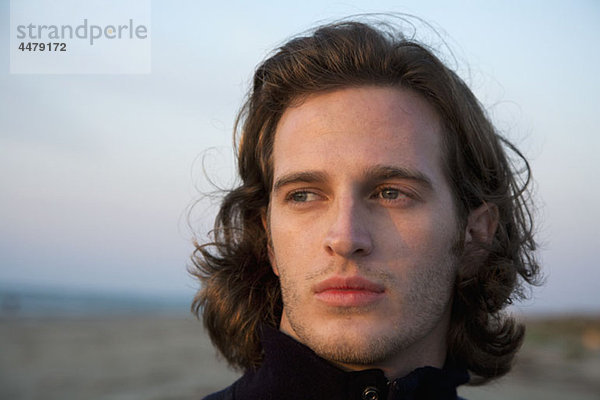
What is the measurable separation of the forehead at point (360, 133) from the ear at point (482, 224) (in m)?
0.51

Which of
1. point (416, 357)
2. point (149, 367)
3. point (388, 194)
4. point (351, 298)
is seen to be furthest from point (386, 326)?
point (149, 367)

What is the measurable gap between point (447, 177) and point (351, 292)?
93 cm

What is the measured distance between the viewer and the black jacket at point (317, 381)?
2338 mm

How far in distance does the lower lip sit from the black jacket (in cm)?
27

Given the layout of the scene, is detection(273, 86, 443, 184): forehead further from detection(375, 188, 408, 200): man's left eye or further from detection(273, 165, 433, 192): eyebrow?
detection(375, 188, 408, 200): man's left eye

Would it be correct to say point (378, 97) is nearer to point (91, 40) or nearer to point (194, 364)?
point (91, 40)

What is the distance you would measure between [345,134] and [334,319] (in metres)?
0.90

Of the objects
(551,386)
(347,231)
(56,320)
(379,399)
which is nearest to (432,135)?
(347,231)

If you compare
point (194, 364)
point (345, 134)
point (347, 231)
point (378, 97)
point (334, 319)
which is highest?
point (378, 97)

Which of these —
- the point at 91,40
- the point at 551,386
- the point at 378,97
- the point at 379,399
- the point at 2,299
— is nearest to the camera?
the point at 379,399

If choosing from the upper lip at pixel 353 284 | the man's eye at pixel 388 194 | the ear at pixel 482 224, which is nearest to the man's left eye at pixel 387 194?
the man's eye at pixel 388 194

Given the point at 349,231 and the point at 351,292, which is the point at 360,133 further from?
the point at 351,292

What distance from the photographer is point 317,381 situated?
7.97 feet

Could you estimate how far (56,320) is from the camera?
20.1m
